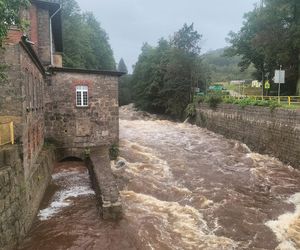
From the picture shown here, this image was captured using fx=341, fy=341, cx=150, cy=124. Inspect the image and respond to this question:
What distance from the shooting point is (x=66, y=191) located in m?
14.6

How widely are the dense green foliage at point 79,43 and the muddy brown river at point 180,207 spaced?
2989 cm

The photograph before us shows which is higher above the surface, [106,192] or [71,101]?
[71,101]

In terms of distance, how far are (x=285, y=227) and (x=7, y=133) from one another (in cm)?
923

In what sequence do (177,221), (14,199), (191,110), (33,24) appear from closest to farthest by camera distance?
(14,199), (177,221), (33,24), (191,110)

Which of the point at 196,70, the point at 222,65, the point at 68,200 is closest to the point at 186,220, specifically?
the point at 68,200

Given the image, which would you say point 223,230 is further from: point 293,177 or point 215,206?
point 293,177

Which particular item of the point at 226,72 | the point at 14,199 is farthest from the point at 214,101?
the point at 226,72

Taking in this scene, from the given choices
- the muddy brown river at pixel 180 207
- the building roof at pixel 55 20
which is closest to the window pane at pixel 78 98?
the muddy brown river at pixel 180 207

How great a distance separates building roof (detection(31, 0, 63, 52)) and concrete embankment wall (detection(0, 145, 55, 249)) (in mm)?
12967

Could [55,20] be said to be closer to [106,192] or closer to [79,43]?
[106,192]

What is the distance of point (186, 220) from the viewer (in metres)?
11.7

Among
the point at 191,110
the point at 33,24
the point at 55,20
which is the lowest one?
the point at 191,110

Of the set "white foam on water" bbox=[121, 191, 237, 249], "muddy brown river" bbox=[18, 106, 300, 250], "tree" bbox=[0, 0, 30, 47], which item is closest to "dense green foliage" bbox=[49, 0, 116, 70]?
"muddy brown river" bbox=[18, 106, 300, 250]

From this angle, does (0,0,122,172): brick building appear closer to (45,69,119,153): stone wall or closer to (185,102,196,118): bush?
(45,69,119,153): stone wall
